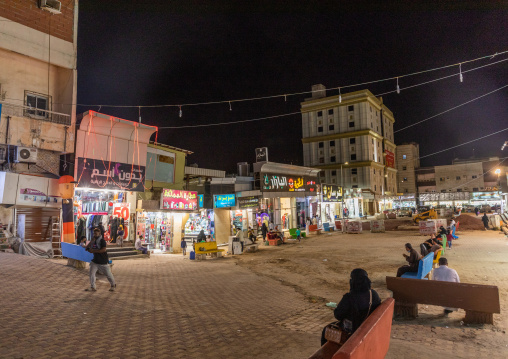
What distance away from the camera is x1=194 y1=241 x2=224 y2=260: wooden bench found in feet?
59.5

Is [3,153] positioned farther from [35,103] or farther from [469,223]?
[469,223]

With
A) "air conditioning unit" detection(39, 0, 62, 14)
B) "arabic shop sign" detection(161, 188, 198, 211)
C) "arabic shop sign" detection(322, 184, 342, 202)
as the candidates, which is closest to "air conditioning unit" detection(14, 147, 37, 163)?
"arabic shop sign" detection(161, 188, 198, 211)

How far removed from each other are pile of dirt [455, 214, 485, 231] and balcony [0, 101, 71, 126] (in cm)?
3485

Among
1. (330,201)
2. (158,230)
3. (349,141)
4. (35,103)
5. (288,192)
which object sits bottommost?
(158,230)

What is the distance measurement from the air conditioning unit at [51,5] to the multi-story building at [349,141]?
182 ft

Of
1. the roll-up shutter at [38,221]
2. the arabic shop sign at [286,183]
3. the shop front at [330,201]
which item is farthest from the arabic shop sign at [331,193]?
the roll-up shutter at [38,221]

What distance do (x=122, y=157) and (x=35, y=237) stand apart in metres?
6.18

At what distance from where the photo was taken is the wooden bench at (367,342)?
128 inches

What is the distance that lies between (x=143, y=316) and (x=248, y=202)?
58.4 feet

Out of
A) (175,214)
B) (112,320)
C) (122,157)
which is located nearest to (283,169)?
(175,214)

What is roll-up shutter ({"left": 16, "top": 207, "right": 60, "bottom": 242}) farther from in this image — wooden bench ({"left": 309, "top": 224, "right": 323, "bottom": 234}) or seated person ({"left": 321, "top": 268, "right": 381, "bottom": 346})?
wooden bench ({"left": 309, "top": 224, "right": 323, "bottom": 234})

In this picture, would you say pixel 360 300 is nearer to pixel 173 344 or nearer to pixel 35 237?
pixel 173 344

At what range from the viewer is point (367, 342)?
A: 3.56 meters

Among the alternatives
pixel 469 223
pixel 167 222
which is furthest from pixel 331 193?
pixel 167 222
